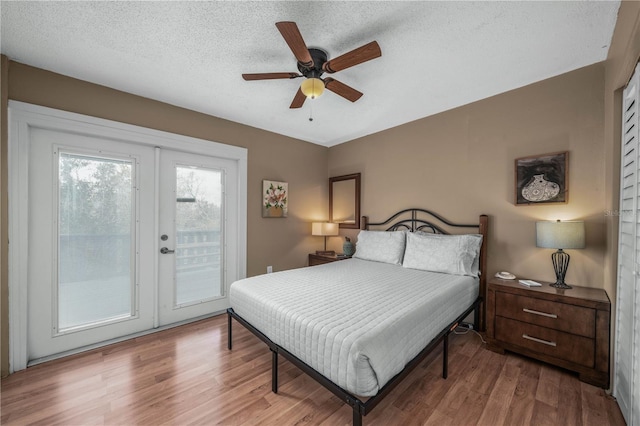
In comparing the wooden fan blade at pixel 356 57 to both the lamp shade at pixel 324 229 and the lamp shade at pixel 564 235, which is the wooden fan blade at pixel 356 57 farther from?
the lamp shade at pixel 324 229

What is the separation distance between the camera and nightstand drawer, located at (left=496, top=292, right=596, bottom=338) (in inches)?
73.8

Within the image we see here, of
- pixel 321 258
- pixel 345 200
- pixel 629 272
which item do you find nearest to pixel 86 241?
pixel 321 258

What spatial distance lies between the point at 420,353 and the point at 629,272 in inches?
51.9

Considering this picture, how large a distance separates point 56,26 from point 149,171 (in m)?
1.33

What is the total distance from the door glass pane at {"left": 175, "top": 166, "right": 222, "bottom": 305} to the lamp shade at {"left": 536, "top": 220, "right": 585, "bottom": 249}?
135 inches

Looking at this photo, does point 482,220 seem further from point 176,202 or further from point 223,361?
point 176,202

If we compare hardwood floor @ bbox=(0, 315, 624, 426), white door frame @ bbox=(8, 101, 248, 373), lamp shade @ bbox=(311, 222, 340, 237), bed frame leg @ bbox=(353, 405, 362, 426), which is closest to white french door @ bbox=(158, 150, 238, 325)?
hardwood floor @ bbox=(0, 315, 624, 426)

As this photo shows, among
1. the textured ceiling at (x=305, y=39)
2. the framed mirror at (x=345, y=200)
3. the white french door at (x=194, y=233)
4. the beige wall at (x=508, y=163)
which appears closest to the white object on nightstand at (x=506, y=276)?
the beige wall at (x=508, y=163)

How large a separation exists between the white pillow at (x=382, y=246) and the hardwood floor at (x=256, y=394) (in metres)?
1.14

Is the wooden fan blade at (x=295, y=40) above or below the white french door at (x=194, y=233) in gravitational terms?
above

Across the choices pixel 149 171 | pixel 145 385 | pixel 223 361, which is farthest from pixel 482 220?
pixel 149 171

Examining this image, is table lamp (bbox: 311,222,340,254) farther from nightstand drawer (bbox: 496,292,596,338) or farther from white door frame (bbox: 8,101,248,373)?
white door frame (bbox: 8,101,248,373)

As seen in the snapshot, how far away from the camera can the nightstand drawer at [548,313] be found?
1.87 metres

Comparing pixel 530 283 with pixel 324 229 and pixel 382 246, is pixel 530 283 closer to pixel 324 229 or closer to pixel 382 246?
pixel 382 246
